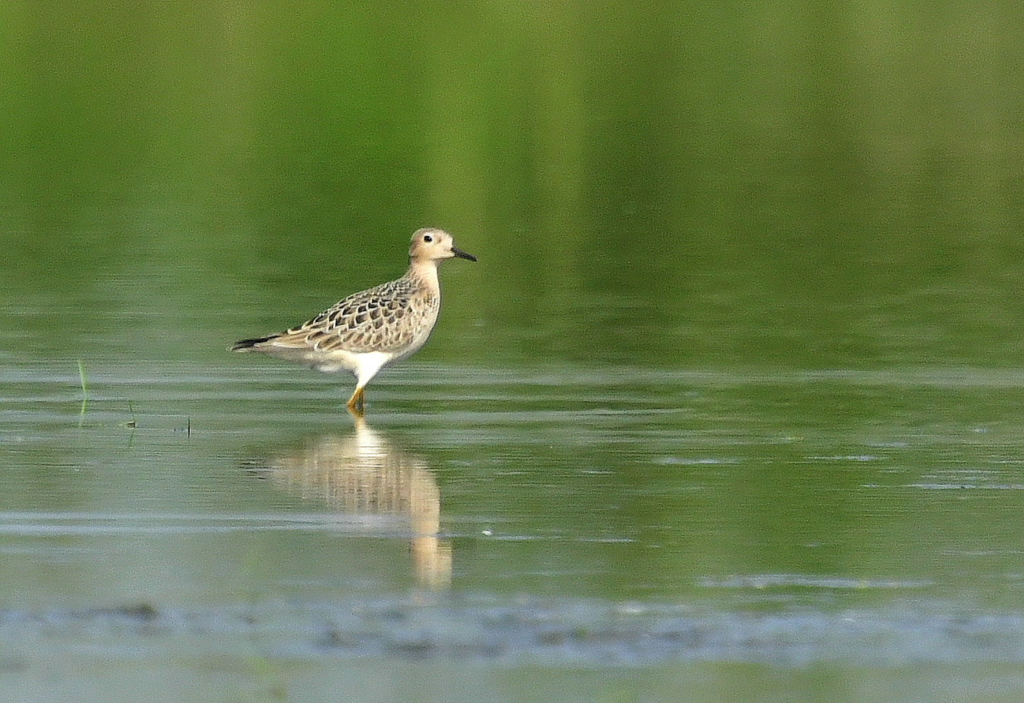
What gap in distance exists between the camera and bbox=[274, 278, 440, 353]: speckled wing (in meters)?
12.7

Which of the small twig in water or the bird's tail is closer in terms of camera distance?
the small twig in water

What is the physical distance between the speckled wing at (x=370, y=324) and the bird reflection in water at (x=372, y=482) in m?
1.50

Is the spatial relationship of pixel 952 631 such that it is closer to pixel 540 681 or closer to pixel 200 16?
pixel 540 681

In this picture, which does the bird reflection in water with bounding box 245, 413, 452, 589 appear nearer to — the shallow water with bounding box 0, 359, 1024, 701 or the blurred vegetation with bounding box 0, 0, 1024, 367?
the shallow water with bounding box 0, 359, 1024, 701

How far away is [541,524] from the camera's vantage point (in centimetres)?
862

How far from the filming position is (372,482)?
379 inches

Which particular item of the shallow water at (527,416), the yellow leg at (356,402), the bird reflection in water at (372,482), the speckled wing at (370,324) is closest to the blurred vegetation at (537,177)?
the shallow water at (527,416)

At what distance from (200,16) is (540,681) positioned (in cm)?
4350

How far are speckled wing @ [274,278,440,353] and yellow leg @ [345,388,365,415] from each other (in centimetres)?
33

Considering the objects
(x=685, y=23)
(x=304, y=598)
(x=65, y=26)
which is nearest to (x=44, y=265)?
(x=304, y=598)

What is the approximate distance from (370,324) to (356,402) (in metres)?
0.64

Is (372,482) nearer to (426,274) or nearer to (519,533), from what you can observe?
(519,533)

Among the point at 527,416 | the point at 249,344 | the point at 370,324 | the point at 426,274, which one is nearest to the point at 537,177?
the point at 426,274

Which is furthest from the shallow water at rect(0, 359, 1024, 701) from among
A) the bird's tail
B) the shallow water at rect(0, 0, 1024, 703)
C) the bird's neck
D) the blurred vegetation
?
the blurred vegetation
